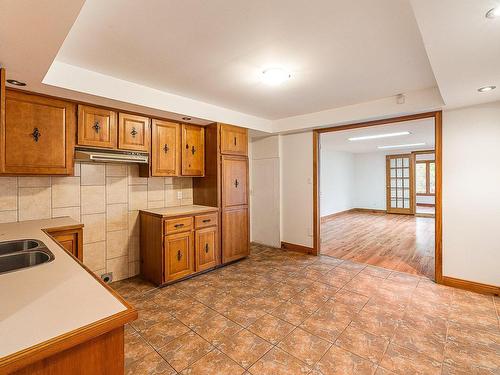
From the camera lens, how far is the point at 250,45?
2027 mm

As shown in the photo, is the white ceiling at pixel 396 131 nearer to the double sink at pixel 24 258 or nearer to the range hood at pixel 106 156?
the range hood at pixel 106 156

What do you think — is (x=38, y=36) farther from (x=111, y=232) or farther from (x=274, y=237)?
(x=274, y=237)

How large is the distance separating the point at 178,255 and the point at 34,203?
5.37 feet

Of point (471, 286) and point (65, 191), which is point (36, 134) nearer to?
point (65, 191)

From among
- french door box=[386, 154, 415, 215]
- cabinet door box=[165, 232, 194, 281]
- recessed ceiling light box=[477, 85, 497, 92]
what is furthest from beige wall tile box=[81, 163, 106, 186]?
french door box=[386, 154, 415, 215]

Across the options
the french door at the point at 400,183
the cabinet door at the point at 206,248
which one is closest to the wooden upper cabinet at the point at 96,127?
the cabinet door at the point at 206,248

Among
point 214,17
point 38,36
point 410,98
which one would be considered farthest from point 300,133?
point 38,36

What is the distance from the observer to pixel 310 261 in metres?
4.02

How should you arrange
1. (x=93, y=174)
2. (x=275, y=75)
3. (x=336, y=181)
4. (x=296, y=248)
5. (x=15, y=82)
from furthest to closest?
(x=336, y=181), (x=296, y=248), (x=93, y=174), (x=275, y=75), (x=15, y=82)

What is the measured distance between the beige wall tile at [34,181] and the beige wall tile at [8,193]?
2.2 inches

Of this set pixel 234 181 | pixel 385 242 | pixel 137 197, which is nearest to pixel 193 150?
pixel 234 181

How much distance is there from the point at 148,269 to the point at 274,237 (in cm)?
241

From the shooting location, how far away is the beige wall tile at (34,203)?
8.44 ft

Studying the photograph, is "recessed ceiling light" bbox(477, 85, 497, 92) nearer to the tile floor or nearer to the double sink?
→ the tile floor
